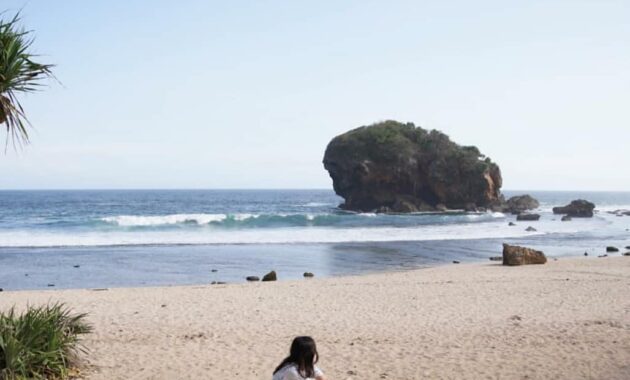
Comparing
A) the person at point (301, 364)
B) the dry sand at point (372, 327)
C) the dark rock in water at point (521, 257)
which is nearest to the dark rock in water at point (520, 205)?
the dark rock in water at point (521, 257)

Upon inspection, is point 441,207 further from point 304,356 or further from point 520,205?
point 304,356

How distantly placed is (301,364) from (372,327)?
21.5 feet

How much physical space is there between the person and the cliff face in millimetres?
64113

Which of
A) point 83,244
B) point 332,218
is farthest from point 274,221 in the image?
point 83,244

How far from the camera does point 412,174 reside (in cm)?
7219

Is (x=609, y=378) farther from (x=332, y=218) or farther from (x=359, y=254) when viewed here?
(x=332, y=218)

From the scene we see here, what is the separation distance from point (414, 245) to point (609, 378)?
87.9 feet

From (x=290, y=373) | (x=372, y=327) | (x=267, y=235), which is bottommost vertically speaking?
(x=267, y=235)

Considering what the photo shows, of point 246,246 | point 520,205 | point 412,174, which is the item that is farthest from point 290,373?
point 520,205

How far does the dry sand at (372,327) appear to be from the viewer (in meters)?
9.41

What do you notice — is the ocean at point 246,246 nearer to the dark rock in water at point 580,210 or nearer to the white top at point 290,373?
the dark rock in water at point 580,210

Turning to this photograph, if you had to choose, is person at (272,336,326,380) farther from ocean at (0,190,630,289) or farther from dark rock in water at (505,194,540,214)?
dark rock in water at (505,194,540,214)

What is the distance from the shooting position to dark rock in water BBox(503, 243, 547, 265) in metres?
24.3

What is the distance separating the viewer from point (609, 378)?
8.76 metres
